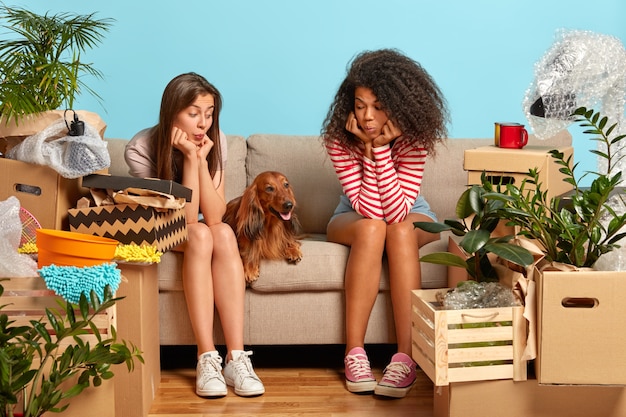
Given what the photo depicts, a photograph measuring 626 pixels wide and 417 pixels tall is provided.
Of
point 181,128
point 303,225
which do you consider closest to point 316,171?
point 303,225

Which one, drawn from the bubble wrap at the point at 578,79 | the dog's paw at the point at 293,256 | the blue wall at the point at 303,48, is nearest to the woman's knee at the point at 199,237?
the dog's paw at the point at 293,256

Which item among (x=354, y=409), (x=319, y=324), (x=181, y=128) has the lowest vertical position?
(x=354, y=409)

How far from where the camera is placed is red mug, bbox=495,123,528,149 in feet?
10.3

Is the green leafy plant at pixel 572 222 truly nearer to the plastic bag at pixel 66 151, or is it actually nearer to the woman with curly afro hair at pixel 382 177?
the woman with curly afro hair at pixel 382 177

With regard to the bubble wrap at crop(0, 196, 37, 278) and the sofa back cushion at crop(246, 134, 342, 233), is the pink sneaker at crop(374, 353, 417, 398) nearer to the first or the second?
the sofa back cushion at crop(246, 134, 342, 233)

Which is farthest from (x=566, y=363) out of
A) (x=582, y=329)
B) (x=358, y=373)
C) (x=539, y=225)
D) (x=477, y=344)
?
(x=358, y=373)

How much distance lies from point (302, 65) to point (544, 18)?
1.17 meters

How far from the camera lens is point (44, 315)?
2.70 m

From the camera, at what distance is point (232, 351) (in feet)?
10.7

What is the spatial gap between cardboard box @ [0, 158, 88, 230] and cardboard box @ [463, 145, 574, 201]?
3.98ft

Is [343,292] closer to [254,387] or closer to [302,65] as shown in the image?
[254,387]

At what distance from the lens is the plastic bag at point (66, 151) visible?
2.81m

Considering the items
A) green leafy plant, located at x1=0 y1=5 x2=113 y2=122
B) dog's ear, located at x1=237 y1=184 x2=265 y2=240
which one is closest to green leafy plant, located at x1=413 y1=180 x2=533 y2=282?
dog's ear, located at x1=237 y1=184 x2=265 y2=240

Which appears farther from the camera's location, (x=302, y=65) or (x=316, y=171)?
(x=302, y=65)
